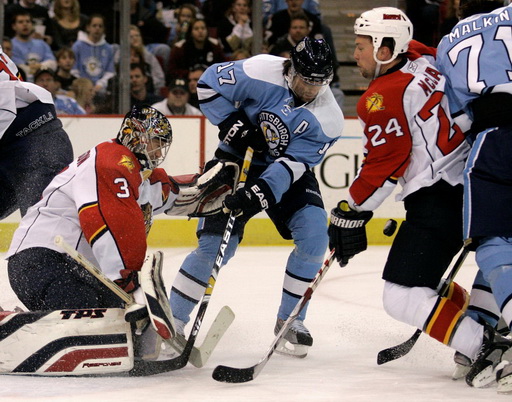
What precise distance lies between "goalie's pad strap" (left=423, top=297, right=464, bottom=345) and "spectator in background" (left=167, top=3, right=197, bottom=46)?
415cm

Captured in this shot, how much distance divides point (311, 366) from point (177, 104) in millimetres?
3381

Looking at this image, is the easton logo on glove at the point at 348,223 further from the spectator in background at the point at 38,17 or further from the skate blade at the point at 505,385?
the spectator in background at the point at 38,17

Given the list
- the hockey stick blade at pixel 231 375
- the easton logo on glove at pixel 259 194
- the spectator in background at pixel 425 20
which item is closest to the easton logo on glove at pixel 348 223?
the easton logo on glove at pixel 259 194

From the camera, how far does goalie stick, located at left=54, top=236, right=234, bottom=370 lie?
8.71 feet

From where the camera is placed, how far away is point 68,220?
2832mm

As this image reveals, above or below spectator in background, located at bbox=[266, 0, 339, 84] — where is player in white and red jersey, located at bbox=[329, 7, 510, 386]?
above

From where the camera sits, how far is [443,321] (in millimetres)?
2635

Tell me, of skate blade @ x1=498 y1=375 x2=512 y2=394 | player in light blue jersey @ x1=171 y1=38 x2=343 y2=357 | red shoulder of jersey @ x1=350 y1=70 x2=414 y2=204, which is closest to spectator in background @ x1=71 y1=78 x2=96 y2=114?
player in light blue jersey @ x1=171 y1=38 x2=343 y2=357

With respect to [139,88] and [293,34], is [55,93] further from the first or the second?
[293,34]

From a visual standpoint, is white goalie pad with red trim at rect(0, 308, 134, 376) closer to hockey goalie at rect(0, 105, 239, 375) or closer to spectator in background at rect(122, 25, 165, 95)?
hockey goalie at rect(0, 105, 239, 375)

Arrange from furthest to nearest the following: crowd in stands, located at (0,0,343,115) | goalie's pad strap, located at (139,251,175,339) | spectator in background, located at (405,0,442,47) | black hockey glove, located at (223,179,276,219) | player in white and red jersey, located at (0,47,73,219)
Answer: spectator in background, located at (405,0,442,47) < crowd in stands, located at (0,0,343,115) < player in white and red jersey, located at (0,47,73,219) < black hockey glove, located at (223,179,276,219) < goalie's pad strap, located at (139,251,175,339)

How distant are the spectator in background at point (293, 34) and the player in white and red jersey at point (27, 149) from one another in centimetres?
293

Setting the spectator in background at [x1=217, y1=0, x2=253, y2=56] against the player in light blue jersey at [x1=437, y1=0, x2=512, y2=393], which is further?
the spectator in background at [x1=217, y1=0, x2=253, y2=56]

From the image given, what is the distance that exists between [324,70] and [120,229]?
3.00 feet
